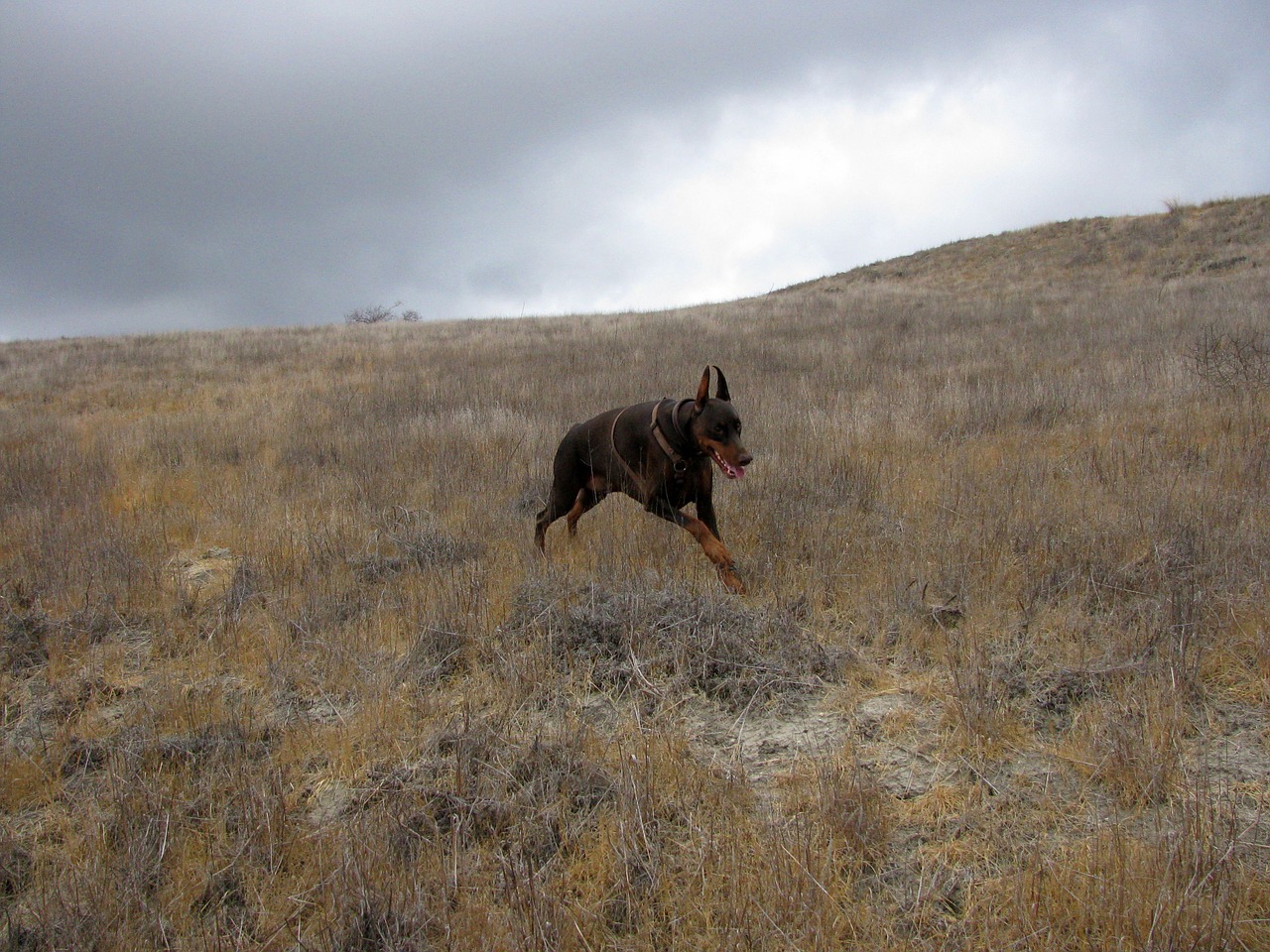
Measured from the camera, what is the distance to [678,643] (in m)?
3.53

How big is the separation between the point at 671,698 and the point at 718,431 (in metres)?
1.50

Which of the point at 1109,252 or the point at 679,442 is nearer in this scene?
the point at 679,442

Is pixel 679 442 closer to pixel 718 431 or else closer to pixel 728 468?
pixel 718 431

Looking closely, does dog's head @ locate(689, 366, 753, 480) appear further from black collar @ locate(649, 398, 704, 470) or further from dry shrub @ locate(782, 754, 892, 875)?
dry shrub @ locate(782, 754, 892, 875)

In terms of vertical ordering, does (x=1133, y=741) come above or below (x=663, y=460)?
below

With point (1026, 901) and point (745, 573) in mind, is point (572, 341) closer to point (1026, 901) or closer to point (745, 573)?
point (745, 573)

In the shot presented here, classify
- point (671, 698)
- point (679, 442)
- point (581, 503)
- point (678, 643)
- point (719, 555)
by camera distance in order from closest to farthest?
point (671, 698) < point (678, 643) < point (719, 555) < point (679, 442) < point (581, 503)

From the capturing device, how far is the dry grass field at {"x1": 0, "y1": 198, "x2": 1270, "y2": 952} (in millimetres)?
2096

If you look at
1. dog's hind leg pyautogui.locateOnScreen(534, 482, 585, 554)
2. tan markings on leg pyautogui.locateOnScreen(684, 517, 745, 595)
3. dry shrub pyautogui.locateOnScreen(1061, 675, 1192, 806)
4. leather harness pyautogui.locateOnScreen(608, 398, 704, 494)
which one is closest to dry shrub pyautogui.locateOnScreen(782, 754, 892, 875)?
dry shrub pyautogui.locateOnScreen(1061, 675, 1192, 806)

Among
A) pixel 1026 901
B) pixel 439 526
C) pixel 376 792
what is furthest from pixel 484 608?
pixel 1026 901

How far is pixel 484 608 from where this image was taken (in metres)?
4.06

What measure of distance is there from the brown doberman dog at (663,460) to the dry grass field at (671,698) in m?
0.31

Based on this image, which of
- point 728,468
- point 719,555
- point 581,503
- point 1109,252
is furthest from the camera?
point 1109,252

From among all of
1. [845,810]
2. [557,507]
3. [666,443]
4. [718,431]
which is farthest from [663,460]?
[845,810]
